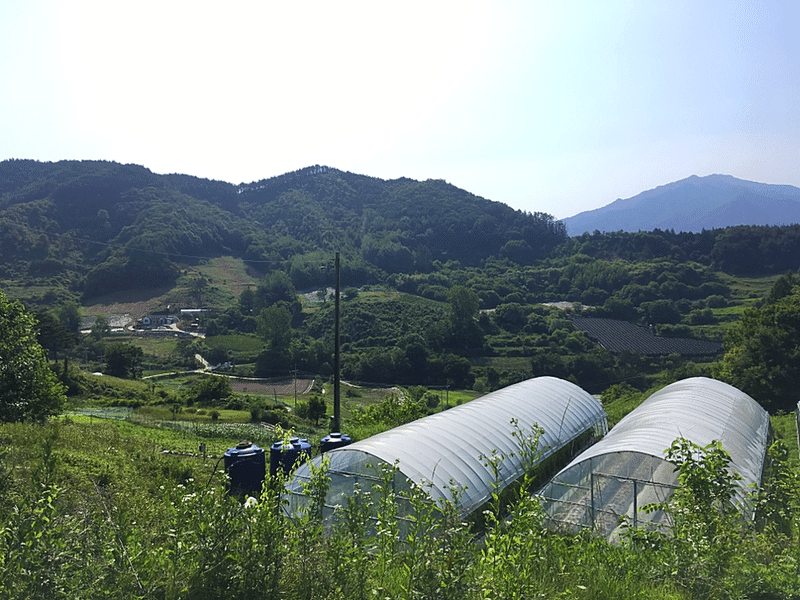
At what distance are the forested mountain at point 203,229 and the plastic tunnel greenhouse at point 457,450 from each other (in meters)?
114

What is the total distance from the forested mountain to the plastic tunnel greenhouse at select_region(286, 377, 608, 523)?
114024 mm

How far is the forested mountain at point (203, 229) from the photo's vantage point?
117312 mm

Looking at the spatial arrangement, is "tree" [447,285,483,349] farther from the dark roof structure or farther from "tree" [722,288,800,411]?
"tree" [722,288,800,411]

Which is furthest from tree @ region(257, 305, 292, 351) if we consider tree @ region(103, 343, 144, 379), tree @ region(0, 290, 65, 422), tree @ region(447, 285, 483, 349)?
tree @ region(0, 290, 65, 422)

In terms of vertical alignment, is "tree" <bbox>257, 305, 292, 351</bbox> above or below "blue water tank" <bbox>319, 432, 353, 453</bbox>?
below

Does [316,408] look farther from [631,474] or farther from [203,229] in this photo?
[203,229]

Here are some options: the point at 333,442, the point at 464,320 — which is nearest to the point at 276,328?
the point at 464,320

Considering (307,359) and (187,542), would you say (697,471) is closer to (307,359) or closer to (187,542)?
(187,542)

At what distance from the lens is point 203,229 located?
14550 cm

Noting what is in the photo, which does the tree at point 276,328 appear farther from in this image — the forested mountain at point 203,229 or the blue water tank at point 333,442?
the blue water tank at point 333,442

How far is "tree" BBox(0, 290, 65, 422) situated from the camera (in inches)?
692

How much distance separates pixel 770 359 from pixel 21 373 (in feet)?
129

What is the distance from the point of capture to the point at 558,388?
851 inches

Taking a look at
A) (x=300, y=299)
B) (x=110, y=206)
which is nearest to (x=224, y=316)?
(x=300, y=299)
